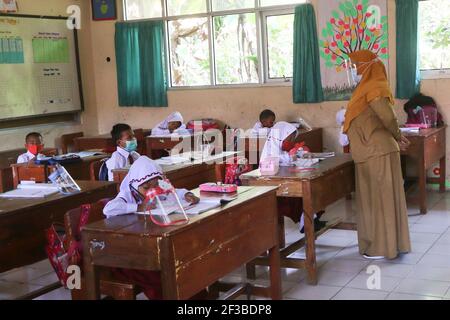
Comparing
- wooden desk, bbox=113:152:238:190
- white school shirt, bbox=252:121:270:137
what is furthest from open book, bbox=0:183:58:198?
white school shirt, bbox=252:121:270:137

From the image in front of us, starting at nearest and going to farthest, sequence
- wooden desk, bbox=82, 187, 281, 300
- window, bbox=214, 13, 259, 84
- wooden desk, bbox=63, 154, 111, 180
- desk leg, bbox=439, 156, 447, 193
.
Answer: wooden desk, bbox=82, 187, 281, 300 < wooden desk, bbox=63, 154, 111, 180 < desk leg, bbox=439, 156, 447, 193 < window, bbox=214, 13, 259, 84

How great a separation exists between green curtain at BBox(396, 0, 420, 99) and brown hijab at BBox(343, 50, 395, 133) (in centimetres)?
262

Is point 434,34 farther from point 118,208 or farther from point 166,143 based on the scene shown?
point 118,208

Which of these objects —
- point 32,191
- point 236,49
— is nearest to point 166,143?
point 236,49

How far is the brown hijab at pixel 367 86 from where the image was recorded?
4270 mm

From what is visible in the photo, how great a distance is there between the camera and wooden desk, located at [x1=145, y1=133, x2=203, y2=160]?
284 inches

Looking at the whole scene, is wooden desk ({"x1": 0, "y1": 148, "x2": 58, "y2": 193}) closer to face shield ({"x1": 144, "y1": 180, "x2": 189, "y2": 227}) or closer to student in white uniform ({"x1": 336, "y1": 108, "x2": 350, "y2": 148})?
face shield ({"x1": 144, "y1": 180, "x2": 189, "y2": 227})

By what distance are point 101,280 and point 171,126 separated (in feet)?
15.9

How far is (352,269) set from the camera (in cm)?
430

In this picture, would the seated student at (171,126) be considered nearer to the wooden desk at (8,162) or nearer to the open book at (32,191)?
the wooden desk at (8,162)

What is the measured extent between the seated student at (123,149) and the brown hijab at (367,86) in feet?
5.32

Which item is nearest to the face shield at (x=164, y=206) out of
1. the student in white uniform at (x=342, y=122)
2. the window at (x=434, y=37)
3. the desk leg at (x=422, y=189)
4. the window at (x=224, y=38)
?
the desk leg at (x=422, y=189)
